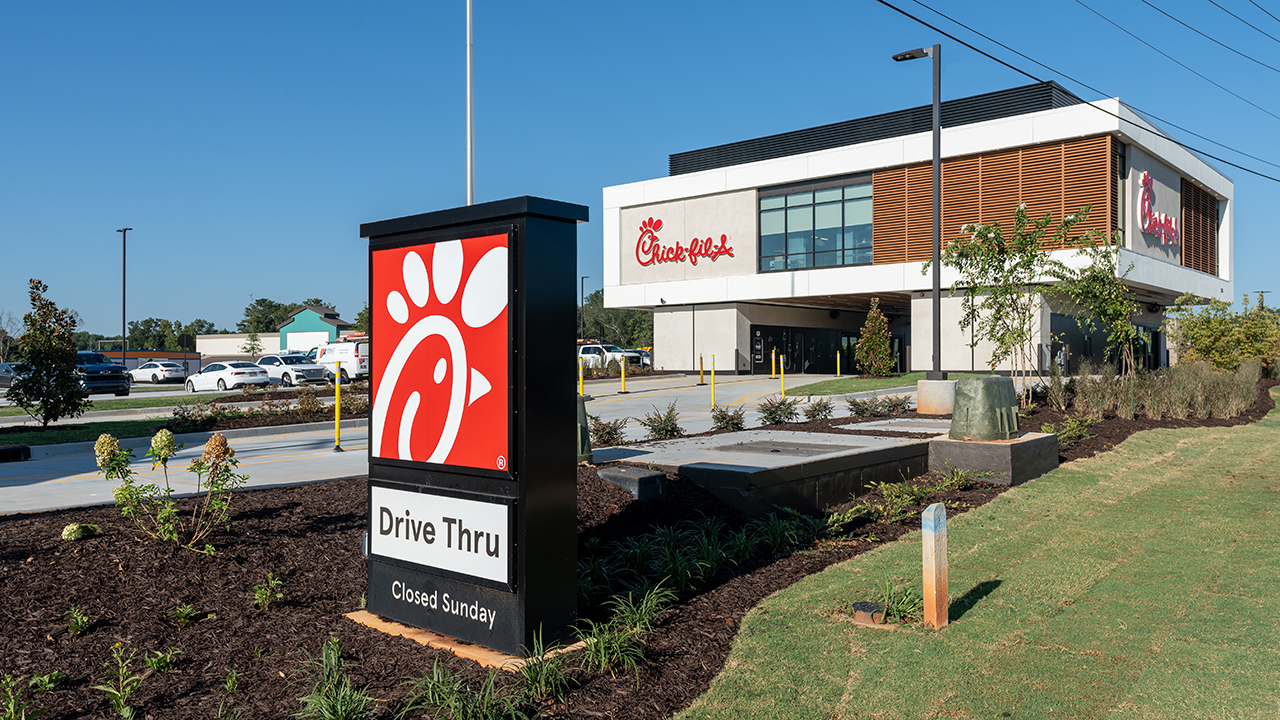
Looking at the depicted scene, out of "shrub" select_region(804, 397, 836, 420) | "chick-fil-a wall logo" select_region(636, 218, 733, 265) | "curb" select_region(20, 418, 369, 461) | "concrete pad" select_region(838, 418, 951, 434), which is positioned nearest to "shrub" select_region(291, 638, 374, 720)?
"curb" select_region(20, 418, 369, 461)

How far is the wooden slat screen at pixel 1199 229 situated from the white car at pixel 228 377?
142 feet

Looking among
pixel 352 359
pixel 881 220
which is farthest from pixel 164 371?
pixel 881 220

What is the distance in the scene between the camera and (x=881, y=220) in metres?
39.7

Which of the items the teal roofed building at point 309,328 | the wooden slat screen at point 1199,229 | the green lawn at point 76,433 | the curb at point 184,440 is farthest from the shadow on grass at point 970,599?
the teal roofed building at point 309,328

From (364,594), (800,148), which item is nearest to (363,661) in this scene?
(364,594)

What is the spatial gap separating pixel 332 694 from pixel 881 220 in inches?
1526

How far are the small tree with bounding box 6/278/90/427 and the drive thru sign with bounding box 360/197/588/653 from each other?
14.6 meters

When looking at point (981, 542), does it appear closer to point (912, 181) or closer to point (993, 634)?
point (993, 634)

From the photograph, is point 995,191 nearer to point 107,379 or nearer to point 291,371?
point 291,371

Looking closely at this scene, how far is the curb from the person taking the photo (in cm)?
1412

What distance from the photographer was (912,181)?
3866 cm

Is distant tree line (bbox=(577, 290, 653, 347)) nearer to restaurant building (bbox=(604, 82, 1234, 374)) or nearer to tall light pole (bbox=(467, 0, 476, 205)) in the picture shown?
restaurant building (bbox=(604, 82, 1234, 374))

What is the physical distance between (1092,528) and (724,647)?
16.7 ft

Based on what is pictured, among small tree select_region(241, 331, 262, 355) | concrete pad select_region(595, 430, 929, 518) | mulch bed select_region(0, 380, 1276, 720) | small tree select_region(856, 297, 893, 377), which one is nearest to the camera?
mulch bed select_region(0, 380, 1276, 720)
